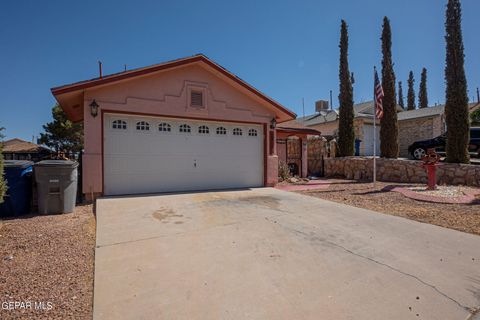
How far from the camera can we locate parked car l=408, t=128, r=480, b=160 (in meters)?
14.4

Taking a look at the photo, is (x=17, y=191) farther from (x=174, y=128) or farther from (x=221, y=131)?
(x=221, y=131)

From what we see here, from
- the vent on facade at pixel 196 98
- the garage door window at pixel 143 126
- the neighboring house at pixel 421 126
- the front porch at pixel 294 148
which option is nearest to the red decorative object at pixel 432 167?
the front porch at pixel 294 148

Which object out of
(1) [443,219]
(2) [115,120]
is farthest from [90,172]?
(1) [443,219]

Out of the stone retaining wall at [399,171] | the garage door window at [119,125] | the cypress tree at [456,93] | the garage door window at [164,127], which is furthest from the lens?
the cypress tree at [456,93]

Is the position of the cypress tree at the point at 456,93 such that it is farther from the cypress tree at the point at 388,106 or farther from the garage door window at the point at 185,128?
the garage door window at the point at 185,128

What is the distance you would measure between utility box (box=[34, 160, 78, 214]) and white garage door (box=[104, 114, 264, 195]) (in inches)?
68.8

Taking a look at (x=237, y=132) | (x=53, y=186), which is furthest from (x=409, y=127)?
(x=53, y=186)

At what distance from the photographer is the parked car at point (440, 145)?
47.3 ft

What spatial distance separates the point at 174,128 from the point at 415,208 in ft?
25.9

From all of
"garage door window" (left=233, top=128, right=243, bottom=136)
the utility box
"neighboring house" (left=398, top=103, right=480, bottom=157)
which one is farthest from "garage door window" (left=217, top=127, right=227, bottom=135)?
"neighboring house" (left=398, top=103, right=480, bottom=157)

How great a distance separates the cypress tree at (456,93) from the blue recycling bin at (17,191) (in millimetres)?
16523

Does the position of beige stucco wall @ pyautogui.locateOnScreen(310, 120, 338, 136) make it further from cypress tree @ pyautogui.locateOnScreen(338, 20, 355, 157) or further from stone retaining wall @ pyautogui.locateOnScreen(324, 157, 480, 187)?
stone retaining wall @ pyautogui.locateOnScreen(324, 157, 480, 187)

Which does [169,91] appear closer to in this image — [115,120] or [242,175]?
[115,120]

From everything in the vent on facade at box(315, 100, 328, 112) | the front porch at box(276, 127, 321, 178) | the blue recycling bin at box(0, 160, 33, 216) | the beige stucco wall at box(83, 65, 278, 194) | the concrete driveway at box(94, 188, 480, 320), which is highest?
the vent on facade at box(315, 100, 328, 112)
